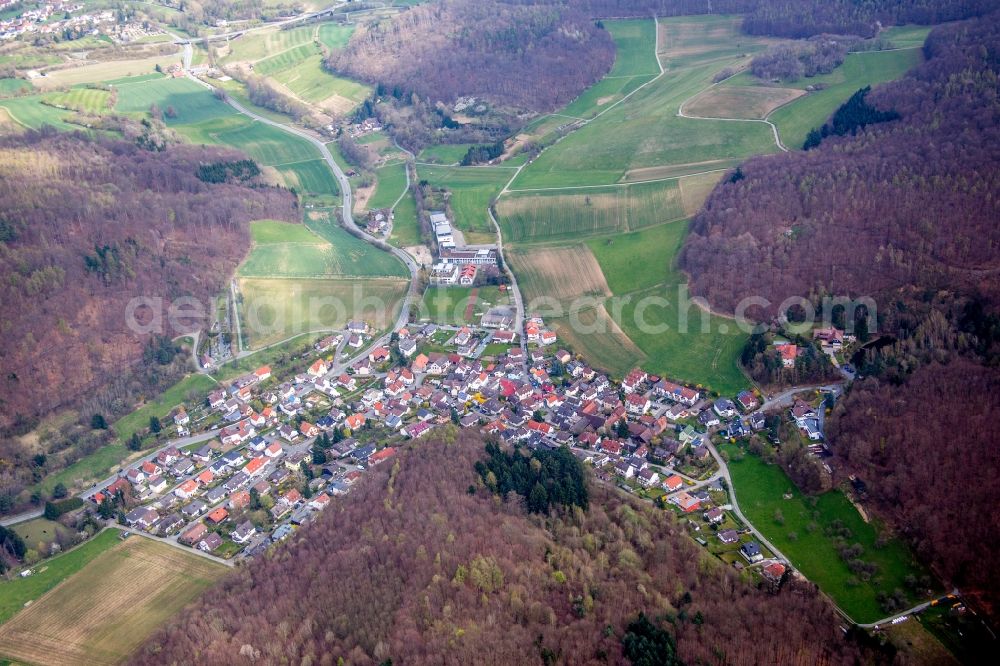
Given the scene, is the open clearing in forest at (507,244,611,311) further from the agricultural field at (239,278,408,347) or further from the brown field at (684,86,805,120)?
the brown field at (684,86,805,120)

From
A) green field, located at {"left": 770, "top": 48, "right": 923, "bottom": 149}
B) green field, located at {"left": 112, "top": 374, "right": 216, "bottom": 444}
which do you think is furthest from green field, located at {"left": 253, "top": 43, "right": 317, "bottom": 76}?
green field, located at {"left": 112, "top": 374, "right": 216, "bottom": 444}

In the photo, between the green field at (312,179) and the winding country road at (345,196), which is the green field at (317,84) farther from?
the green field at (312,179)

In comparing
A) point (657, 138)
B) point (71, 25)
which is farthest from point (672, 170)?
point (71, 25)

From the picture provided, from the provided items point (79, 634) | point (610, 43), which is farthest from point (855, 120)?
point (79, 634)

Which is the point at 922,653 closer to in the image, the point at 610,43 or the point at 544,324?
the point at 544,324

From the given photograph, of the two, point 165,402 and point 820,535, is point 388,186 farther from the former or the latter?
point 820,535

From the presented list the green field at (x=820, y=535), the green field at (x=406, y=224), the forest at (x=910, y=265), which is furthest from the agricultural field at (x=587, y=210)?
the green field at (x=820, y=535)
